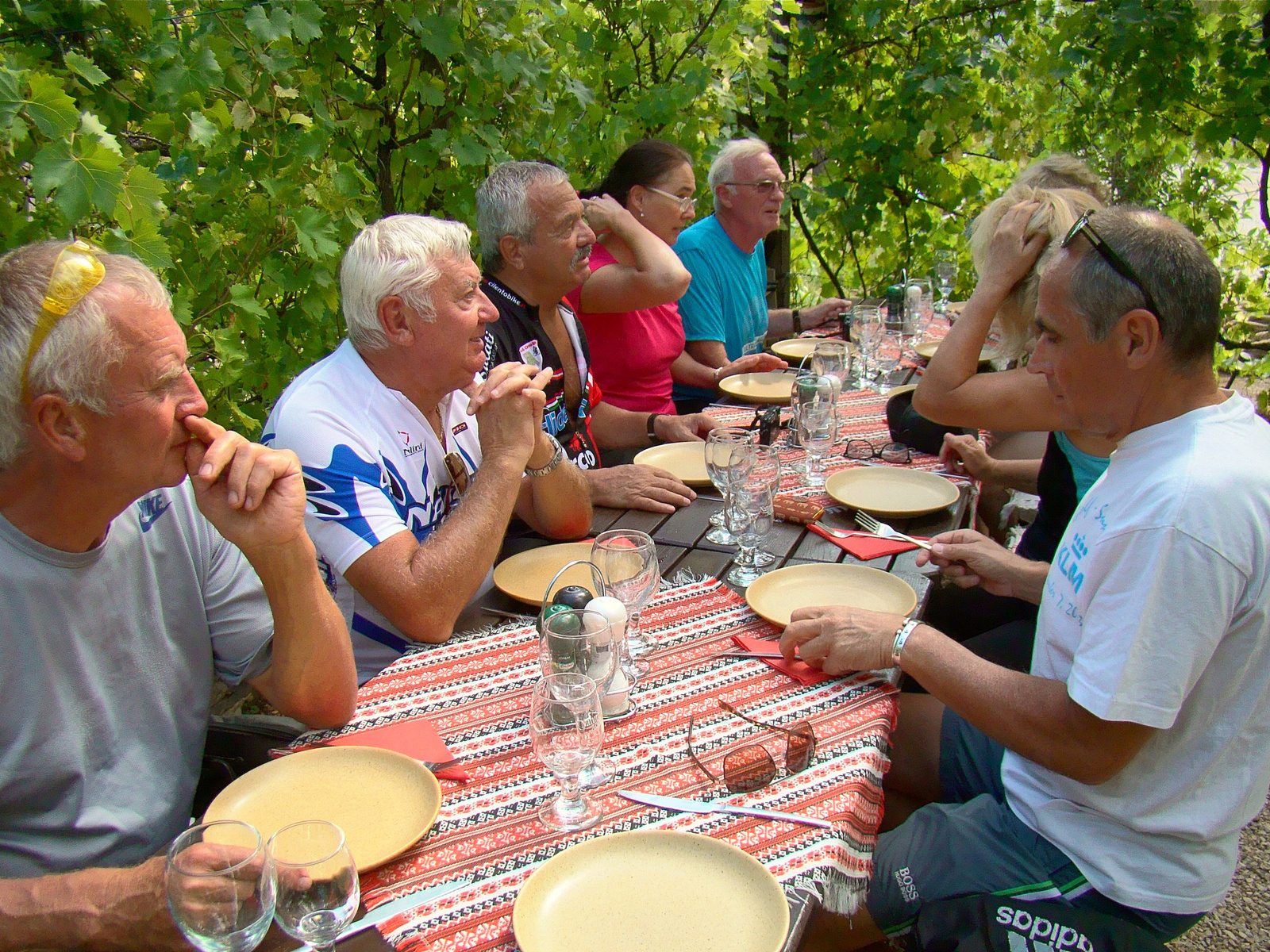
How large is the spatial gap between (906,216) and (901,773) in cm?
527

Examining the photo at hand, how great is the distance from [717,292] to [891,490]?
233 cm

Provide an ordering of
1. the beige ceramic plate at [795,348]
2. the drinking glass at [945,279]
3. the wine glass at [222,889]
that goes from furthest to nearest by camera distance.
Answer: the drinking glass at [945,279]
the beige ceramic plate at [795,348]
the wine glass at [222,889]

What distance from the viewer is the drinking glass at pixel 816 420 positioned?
9.20 feet

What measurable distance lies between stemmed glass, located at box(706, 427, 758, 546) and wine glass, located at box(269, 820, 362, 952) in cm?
132

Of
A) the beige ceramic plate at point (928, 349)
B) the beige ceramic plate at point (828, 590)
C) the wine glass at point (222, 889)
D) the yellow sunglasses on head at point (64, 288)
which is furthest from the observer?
the beige ceramic plate at point (928, 349)

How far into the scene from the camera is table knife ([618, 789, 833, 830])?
4.37 ft

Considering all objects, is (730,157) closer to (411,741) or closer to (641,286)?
(641,286)

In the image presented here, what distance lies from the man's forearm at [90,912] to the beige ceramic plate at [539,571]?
0.94 metres

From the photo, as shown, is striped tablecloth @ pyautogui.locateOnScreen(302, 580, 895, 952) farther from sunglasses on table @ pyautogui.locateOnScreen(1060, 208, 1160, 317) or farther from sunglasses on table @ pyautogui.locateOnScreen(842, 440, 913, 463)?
sunglasses on table @ pyautogui.locateOnScreen(842, 440, 913, 463)

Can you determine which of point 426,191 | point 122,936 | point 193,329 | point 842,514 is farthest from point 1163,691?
point 426,191

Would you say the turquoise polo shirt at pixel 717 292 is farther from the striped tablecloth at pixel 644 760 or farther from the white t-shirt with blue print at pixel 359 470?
the striped tablecloth at pixel 644 760

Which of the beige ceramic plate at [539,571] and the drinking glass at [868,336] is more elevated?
the drinking glass at [868,336]

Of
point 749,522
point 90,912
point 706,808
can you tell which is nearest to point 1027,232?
point 749,522

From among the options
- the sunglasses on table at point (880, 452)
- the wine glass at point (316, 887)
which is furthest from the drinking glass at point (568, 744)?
the sunglasses on table at point (880, 452)
